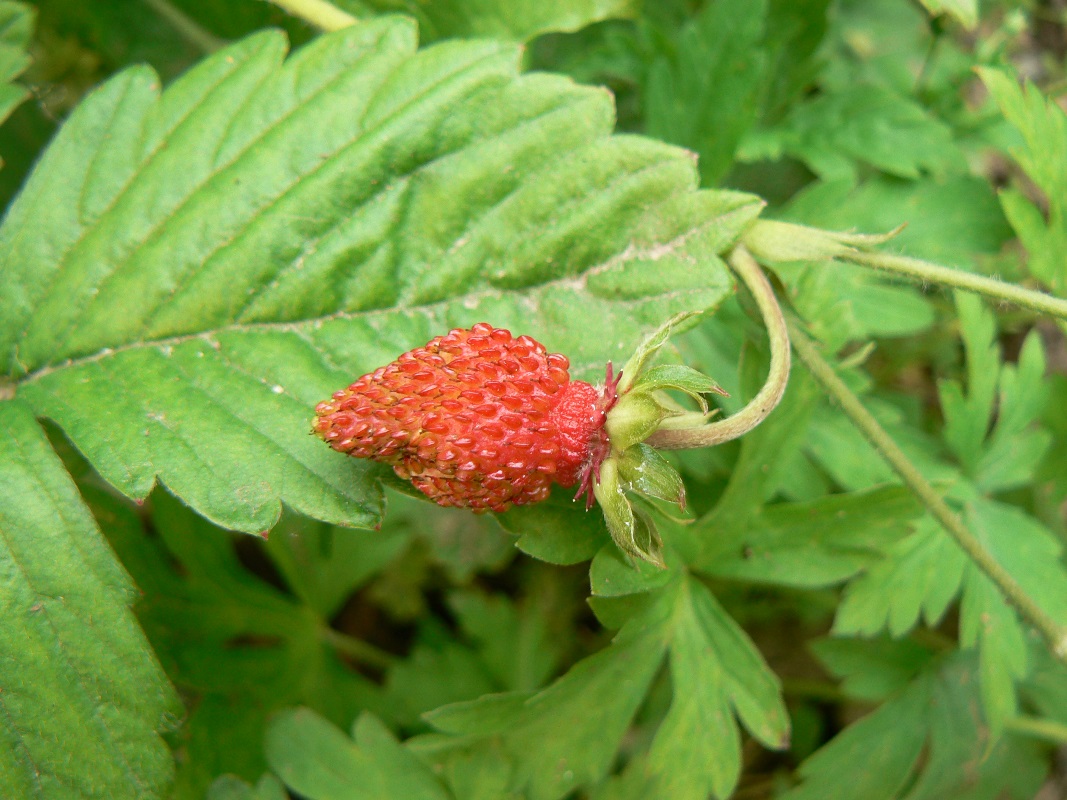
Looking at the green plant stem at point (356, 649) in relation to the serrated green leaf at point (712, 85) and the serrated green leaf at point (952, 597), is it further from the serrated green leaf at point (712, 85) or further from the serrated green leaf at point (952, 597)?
the serrated green leaf at point (712, 85)

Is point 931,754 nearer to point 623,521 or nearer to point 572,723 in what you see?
point 572,723

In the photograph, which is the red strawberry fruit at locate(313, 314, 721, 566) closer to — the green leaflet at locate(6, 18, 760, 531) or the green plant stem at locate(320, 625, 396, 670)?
the green leaflet at locate(6, 18, 760, 531)

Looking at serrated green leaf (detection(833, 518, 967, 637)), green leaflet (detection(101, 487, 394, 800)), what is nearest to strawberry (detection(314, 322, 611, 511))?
green leaflet (detection(101, 487, 394, 800))

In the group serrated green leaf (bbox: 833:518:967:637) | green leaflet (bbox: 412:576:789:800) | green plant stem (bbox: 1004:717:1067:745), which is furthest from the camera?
green plant stem (bbox: 1004:717:1067:745)

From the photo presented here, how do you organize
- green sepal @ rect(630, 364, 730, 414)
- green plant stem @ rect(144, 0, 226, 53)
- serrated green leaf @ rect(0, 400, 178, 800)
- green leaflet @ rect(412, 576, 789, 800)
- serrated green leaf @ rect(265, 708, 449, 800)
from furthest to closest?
green plant stem @ rect(144, 0, 226, 53) < serrated green leaf @ rect(265, 708, 449, 800) < green leaflet @ rect(412, 576, 789, 800) < serrated green leaf @ rect(0, 400, 178, 800) < green sepal @ rect(630, 364, 730, 414)

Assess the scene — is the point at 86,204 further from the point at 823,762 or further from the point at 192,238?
the point at 823,762

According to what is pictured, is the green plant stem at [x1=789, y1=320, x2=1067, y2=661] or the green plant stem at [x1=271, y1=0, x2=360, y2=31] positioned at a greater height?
the green plant stem at [x1=271, y1=0, x2=360, y2=31]
